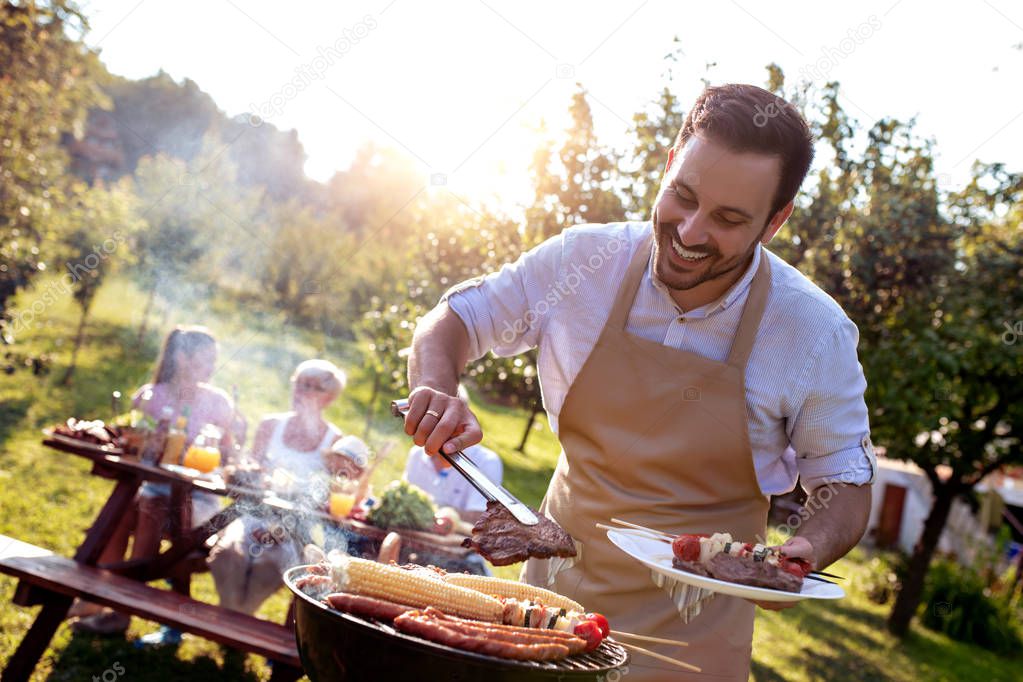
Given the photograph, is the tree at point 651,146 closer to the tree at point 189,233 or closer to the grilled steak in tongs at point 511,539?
the grilled steak in tongs at point 511,539

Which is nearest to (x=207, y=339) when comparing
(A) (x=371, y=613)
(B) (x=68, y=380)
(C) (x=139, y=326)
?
(A) (x=371, y=613)

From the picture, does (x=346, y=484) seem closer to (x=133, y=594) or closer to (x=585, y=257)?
(x=133, y=594)

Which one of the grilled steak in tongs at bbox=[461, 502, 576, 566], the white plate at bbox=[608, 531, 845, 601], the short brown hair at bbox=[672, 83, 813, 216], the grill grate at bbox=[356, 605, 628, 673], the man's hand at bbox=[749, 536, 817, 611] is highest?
the short brown hair at bbox=[672, 83, 813, 216]

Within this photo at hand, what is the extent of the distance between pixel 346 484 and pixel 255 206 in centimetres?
2260

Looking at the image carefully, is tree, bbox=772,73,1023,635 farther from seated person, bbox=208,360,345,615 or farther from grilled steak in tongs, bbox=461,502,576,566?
grilled steak in tongs, bbox=461,502,576,566

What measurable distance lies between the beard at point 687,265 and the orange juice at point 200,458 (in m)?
4.02

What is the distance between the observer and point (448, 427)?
2217 millimetres

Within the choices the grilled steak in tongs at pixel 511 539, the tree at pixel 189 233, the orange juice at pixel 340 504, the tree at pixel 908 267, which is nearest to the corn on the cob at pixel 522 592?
the grilled steak in tongs at pixel 511 539

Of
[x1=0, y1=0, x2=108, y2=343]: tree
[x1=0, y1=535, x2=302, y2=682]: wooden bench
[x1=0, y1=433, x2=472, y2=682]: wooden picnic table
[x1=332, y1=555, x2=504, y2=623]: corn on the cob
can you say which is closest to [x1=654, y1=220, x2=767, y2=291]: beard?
[x1=332, y1=555, x2=504, y2=623]: corn on the cob

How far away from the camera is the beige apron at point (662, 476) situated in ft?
7.97

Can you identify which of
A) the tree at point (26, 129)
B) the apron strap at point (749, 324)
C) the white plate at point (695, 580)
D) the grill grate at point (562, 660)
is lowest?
the grill grate at point (562, 660)

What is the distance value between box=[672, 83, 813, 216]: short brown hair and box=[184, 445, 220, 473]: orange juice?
4.11 meters

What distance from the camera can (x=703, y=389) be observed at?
250 cm

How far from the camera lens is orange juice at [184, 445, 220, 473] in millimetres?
5609
